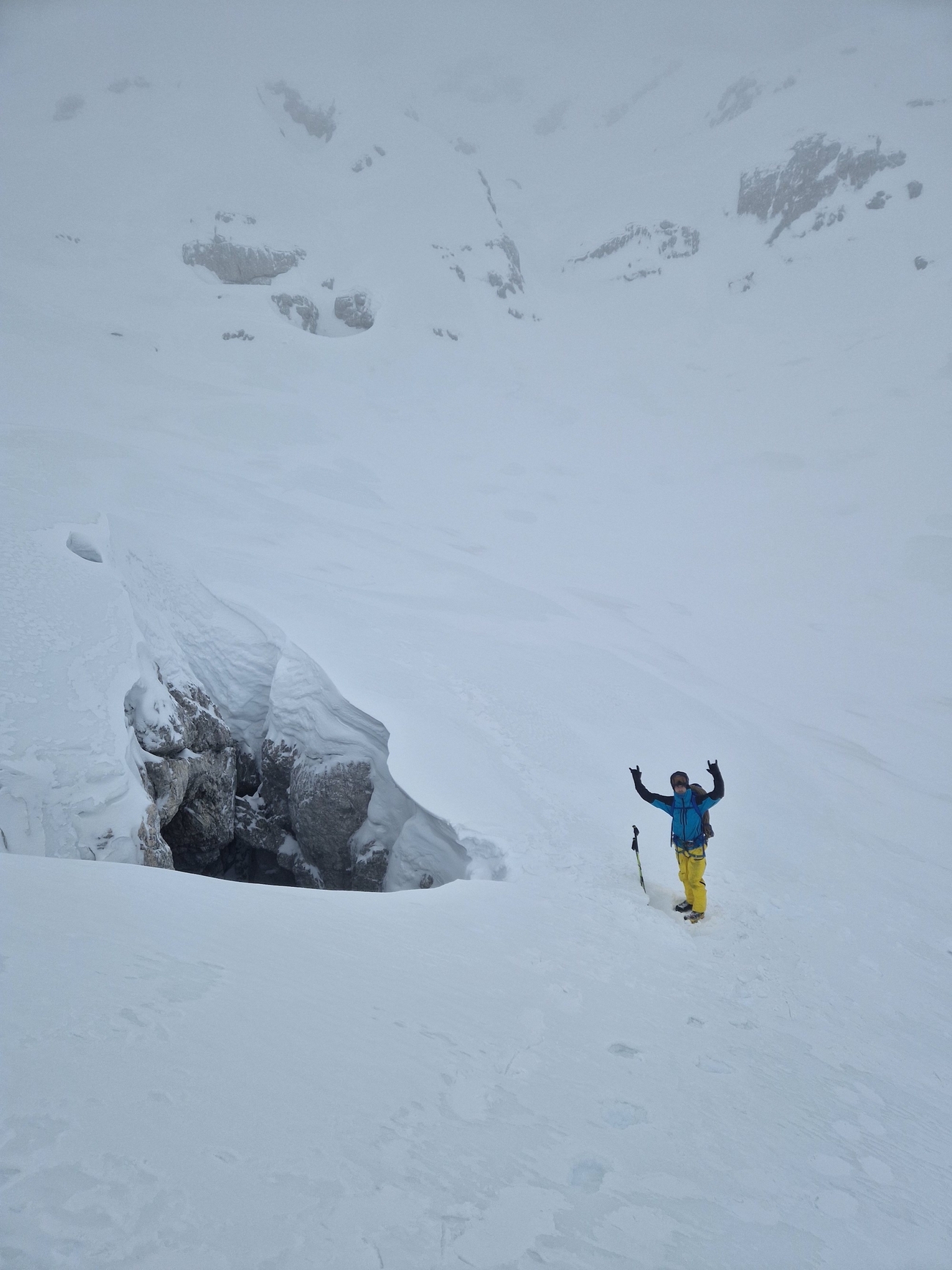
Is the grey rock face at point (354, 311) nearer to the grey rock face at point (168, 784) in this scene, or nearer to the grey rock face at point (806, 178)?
the grey rock face at point (806, 178)

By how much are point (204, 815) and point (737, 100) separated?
328ft

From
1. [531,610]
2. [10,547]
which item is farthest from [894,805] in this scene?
[10,547]

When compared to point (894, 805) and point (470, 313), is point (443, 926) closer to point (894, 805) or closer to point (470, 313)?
point (894, 805)

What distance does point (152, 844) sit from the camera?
5.77m

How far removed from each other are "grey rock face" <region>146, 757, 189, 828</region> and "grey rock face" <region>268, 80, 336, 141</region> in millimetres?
72018

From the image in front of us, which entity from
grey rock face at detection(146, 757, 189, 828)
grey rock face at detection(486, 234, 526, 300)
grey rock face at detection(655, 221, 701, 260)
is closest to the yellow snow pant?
grey rock face at detection(146, 757, 189, 828)

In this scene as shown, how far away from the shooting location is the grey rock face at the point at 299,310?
131ft

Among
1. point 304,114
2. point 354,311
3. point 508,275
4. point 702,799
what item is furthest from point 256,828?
point 304,114

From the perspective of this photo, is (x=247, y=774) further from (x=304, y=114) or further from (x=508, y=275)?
(x=304, y=114)

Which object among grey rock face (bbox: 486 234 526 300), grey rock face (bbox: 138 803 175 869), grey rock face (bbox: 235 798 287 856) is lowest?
grey rock face (bbox: 235 798 287 856)

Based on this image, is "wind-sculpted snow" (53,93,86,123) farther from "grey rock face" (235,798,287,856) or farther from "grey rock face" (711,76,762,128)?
"grey rock face" (235,798,287,856)

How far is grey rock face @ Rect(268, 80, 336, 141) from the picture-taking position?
191 feet

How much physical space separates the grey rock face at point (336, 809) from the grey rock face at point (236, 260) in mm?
44824

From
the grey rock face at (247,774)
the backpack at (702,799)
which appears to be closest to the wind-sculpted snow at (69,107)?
the grey rock face at (247,774)
